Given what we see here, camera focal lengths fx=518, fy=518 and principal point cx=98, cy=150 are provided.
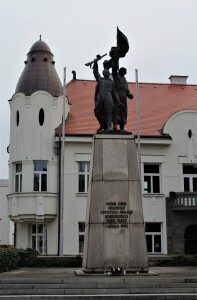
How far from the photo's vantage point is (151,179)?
104 feet

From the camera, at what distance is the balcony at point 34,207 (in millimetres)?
29859

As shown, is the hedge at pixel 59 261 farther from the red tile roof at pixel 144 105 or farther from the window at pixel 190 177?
the red tile roof at pixel 144 105

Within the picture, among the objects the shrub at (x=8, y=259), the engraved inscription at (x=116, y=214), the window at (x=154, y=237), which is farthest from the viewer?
the window at (x=154, y=237)

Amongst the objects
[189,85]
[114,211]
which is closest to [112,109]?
[114,211]

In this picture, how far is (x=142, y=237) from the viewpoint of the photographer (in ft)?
47.7

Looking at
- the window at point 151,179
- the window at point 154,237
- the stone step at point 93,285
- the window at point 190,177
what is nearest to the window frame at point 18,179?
the window at point 151,179

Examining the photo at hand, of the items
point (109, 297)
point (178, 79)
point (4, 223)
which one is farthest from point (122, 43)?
point (4, 223)

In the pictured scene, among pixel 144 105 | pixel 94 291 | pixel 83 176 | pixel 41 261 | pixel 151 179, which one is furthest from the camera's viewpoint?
pixel 144 105

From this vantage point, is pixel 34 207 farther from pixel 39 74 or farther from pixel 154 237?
pixel 39 74

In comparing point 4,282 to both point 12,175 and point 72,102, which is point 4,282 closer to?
point 12,175

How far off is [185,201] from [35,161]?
9.19m

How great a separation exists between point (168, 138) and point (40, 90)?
832cm

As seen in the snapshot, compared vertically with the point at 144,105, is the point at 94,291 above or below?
below

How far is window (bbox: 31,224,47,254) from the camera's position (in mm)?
30677
